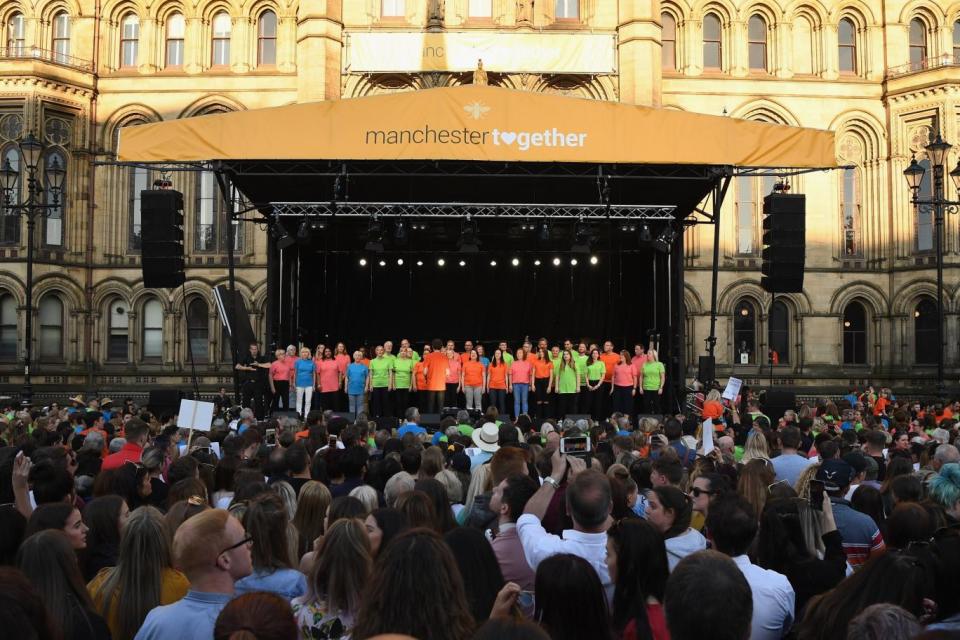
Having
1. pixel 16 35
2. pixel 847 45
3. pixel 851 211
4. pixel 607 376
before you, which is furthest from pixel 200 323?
pixel 847 45

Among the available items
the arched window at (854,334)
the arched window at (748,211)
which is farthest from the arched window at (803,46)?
the arched window at (854,334)

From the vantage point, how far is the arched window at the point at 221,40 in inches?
1278

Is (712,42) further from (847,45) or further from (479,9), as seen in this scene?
(479,9)

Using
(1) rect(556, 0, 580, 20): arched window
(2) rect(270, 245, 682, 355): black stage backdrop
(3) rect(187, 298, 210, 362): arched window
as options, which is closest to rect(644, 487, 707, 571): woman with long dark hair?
(2) rect(270, 245, 682, 355): black stage backdrop

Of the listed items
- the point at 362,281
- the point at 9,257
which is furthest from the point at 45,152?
the point at 362,281

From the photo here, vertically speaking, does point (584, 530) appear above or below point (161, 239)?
below

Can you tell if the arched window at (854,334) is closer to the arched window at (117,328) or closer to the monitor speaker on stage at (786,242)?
the monitor speaker on stage at (786,242)

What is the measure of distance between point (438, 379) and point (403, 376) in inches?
30.8

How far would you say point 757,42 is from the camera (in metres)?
32.7

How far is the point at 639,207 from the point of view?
20.1m

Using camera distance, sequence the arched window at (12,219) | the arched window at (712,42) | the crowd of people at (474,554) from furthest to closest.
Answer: the arched window at (712,42)
the arched window at (12,219)
the crowd of people at (474,554)

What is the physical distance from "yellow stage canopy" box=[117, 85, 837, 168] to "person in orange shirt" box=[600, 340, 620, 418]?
189 inches

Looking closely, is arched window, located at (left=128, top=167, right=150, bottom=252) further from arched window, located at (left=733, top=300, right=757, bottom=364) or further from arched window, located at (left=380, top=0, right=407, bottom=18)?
arched window, located at (left=733, top=300, right=757, bottom=364)

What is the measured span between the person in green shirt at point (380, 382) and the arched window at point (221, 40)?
17.5m
